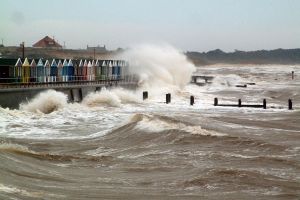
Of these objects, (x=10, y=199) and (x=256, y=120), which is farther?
(x=256, y=120)

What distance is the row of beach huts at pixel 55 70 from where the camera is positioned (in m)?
28.0

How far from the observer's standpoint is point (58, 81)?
3192 centimetres

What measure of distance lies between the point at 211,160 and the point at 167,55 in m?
42.1

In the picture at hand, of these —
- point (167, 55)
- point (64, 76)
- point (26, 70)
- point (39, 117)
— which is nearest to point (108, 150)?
point (39, 117)

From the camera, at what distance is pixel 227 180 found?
394 inches

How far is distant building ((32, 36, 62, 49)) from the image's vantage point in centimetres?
11438

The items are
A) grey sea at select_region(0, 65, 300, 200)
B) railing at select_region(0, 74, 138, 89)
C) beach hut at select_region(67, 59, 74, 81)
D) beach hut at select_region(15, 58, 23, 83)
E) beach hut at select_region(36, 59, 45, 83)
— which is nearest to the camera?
grey sea at select_region(0, 65, 300, 200)

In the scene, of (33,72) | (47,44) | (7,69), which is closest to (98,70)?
(33,72)

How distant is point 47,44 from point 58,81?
8633 cm

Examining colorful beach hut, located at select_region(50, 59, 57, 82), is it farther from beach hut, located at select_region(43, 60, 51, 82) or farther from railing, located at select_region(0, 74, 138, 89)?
beach hut, located at select_region(43, 60, 51, 82)

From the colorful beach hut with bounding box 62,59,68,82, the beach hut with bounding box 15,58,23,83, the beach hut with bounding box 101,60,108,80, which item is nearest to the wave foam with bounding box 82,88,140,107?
the colorful beach hut with bounding box 62,59,68,82

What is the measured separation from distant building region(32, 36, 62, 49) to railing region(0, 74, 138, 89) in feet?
244

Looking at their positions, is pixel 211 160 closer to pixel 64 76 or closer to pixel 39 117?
pixel 39 117

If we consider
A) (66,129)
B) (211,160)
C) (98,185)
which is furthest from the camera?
(66,129)
